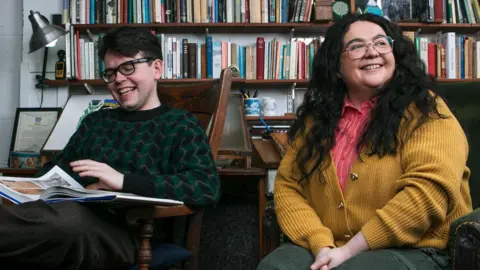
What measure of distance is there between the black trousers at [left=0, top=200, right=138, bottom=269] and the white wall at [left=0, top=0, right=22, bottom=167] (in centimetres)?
237

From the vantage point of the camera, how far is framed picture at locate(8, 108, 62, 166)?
304cm

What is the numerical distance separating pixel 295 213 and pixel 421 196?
0.36 meters

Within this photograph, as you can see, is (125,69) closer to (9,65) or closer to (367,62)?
(367,62)

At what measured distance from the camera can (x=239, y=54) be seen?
129 inches

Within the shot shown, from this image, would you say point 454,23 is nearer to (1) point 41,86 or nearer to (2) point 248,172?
(2) point 248,172

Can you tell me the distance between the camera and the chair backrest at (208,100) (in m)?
1.80

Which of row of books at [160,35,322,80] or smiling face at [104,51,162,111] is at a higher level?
row of books at [160,35,322,80]

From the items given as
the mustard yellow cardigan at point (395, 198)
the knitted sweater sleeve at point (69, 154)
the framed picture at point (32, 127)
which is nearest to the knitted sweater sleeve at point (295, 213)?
the mustard yellow cardigan at point (395, 198)

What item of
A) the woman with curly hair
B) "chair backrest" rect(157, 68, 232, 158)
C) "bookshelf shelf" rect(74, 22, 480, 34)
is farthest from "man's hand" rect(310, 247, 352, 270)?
"bookshelf shelf" rect(74, 22, 480, 34)

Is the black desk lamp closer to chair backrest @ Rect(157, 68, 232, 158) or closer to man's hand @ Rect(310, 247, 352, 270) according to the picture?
chair backrest @ Rect(157, 68, 232, 158)

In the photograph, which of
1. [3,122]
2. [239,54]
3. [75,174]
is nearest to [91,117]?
[75,174]

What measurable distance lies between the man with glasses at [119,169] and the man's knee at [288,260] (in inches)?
10.6

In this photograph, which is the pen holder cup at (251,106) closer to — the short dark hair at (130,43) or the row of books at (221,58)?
the row of books at (221,58)

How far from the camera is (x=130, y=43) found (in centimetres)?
170
